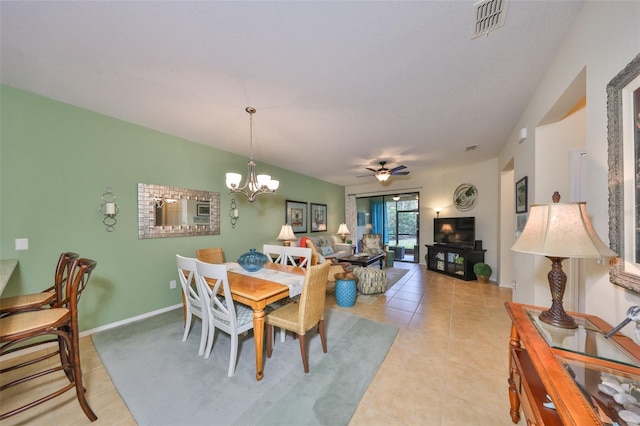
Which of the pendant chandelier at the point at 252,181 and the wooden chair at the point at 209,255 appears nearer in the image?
the pendant chandelier at the point at 252,181

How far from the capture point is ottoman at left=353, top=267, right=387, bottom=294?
3717 mm

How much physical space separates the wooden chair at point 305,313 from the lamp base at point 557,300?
142 centimetres

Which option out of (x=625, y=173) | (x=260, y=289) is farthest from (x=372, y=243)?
(x=625, y=173)

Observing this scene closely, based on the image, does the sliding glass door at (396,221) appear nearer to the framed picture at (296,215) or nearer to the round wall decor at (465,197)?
the round wall decor at (465,197)

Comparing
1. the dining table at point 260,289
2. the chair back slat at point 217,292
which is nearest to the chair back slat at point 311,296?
the dining table at point 260,289

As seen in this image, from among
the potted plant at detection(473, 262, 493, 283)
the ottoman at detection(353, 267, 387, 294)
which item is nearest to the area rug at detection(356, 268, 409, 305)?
the ottoman at detection(353, 267, 387, 294)

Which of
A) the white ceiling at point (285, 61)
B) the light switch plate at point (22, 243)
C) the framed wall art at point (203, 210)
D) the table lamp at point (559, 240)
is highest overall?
the white ceiling at point (285, 61)

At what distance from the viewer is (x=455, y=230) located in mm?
5137

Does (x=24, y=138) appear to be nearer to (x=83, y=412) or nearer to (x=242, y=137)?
(x=242, y=137)

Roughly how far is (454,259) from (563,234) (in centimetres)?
450

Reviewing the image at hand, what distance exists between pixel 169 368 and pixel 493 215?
6.07 meters

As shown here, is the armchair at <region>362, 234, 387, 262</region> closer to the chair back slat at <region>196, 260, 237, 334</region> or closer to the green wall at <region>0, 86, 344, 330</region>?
the green wall at <region>0, 86, 344, 330</region>

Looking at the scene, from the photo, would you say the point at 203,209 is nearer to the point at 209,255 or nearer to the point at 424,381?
the point at 209,255

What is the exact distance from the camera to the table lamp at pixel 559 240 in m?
0.98
